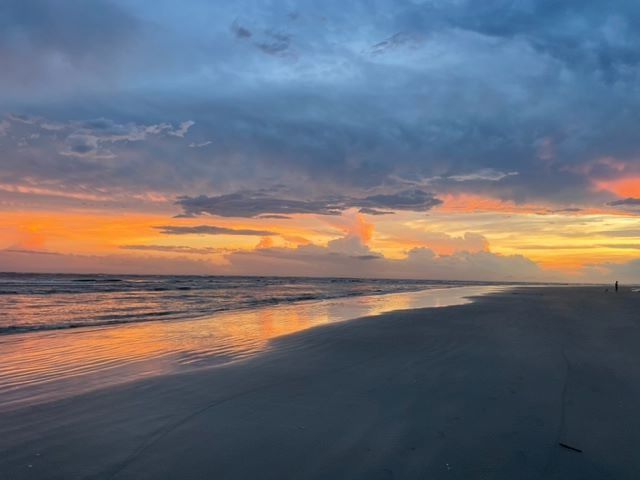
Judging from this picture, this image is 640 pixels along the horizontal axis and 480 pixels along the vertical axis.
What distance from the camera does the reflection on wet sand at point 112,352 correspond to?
8797 mm

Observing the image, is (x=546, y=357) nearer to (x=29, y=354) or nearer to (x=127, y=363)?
(x=127, y=363)

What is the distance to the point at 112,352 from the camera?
12.5 m

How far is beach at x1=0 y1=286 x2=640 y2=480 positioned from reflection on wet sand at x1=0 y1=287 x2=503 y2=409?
2.92 feet

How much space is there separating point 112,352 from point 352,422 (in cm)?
878

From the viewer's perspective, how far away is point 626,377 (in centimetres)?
882

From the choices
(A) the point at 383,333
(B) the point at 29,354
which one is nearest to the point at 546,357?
(A) the point at 383,333

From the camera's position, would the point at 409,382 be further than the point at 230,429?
Yes

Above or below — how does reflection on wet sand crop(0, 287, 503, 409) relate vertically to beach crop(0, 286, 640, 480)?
below

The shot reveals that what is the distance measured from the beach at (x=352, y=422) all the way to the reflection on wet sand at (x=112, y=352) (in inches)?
35.0

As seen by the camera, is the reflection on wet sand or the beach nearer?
the beach

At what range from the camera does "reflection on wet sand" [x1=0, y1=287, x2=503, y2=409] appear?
8797 millimetres

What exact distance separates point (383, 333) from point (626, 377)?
7.94 m

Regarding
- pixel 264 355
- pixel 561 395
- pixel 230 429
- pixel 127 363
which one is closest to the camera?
pixel 230 429

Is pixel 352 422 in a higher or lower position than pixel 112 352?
higher
